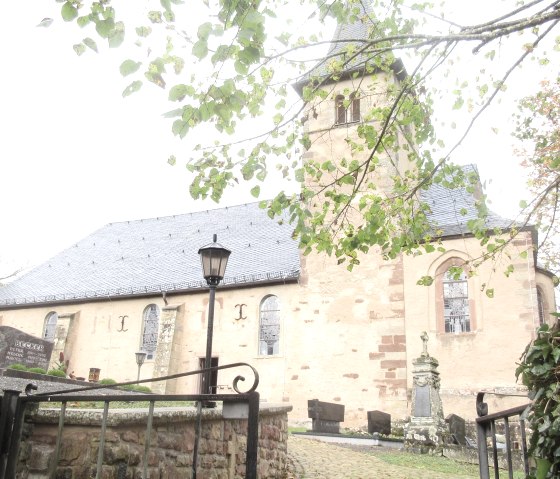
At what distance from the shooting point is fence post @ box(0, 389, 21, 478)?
372cm

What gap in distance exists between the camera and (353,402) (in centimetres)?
1733

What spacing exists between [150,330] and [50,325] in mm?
5113

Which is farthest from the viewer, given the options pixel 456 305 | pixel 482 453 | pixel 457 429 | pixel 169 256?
pixel 169 256

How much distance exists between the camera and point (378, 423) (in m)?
15.6

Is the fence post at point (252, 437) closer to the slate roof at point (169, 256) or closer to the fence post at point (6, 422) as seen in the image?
the fence post at point (6, 422)

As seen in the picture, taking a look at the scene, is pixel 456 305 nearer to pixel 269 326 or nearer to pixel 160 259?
pixel 269 326

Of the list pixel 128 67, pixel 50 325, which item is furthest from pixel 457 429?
pixel 50 325

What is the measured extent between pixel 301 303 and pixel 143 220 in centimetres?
1223

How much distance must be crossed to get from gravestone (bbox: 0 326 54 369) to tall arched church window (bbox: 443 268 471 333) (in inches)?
445

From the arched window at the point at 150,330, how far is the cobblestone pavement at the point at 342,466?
1083 centimetres

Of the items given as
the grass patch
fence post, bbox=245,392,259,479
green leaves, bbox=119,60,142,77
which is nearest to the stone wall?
fence post, bbox=245,392,259,479

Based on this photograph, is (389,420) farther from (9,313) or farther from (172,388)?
(9,313)

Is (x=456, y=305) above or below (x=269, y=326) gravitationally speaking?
above

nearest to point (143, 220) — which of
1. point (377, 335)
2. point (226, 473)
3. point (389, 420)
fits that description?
point (377, 335)
